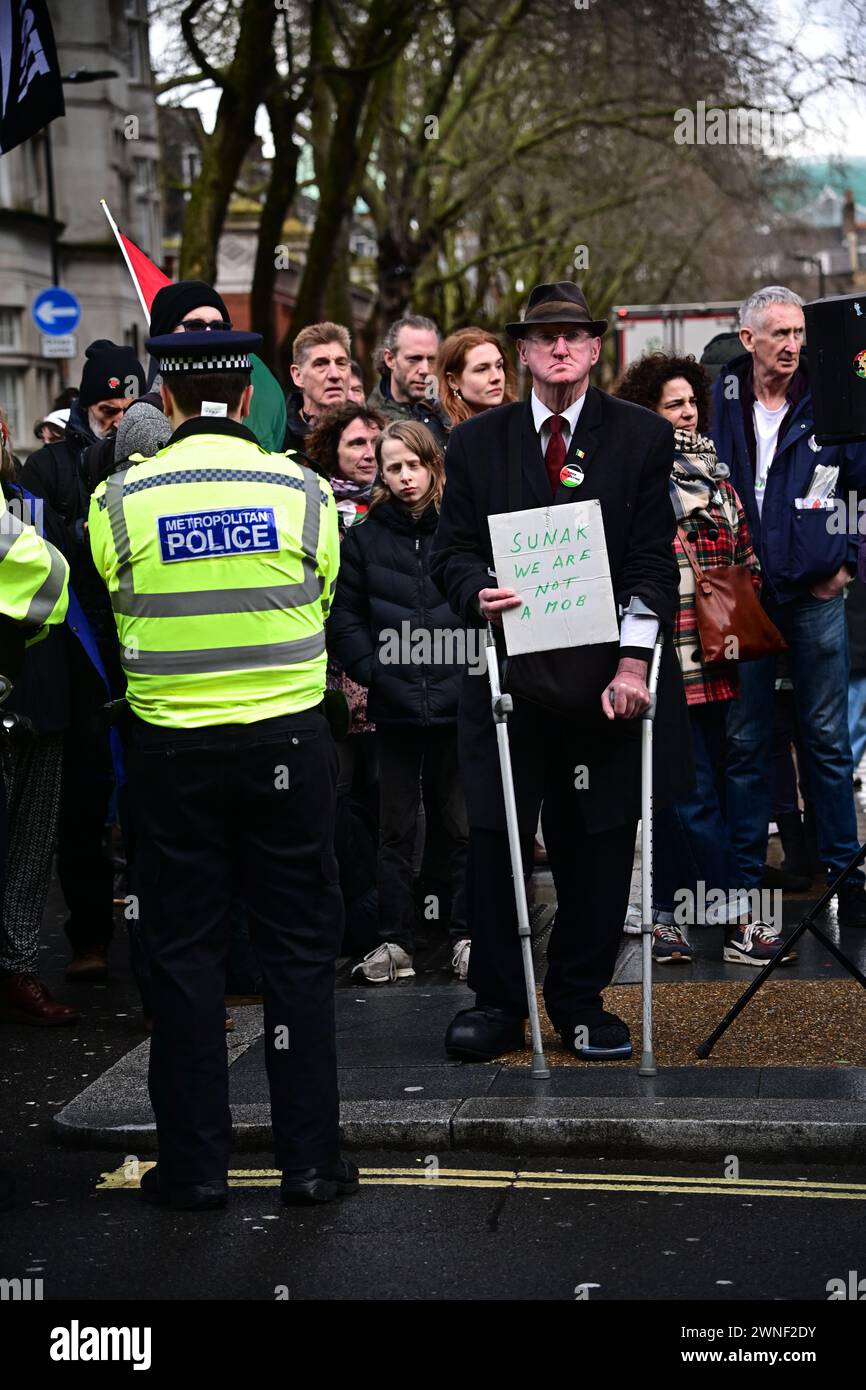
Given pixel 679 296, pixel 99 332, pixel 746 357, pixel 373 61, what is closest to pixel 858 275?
pixel 679 296

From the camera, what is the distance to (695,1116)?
5551 millimetres

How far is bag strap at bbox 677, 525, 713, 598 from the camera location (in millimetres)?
7758

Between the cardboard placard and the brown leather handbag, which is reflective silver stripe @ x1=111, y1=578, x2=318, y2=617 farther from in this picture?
the brown leather handbag

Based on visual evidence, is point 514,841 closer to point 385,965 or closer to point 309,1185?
point 309,1185

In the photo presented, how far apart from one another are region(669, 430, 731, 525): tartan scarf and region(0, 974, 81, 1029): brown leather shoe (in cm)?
284

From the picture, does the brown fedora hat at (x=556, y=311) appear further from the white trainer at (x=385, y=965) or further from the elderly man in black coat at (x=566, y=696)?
the white trainer at (x=385, y=965)

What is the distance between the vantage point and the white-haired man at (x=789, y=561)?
7965 mm

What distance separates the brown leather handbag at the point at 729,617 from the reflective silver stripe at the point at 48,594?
291 cm

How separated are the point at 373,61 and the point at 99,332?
66.0 feet

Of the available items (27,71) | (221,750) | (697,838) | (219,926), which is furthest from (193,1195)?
(27,71)

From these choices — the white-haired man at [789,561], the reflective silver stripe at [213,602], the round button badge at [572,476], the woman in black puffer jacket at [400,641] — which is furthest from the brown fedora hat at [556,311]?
the white-haired man at [789,561]
